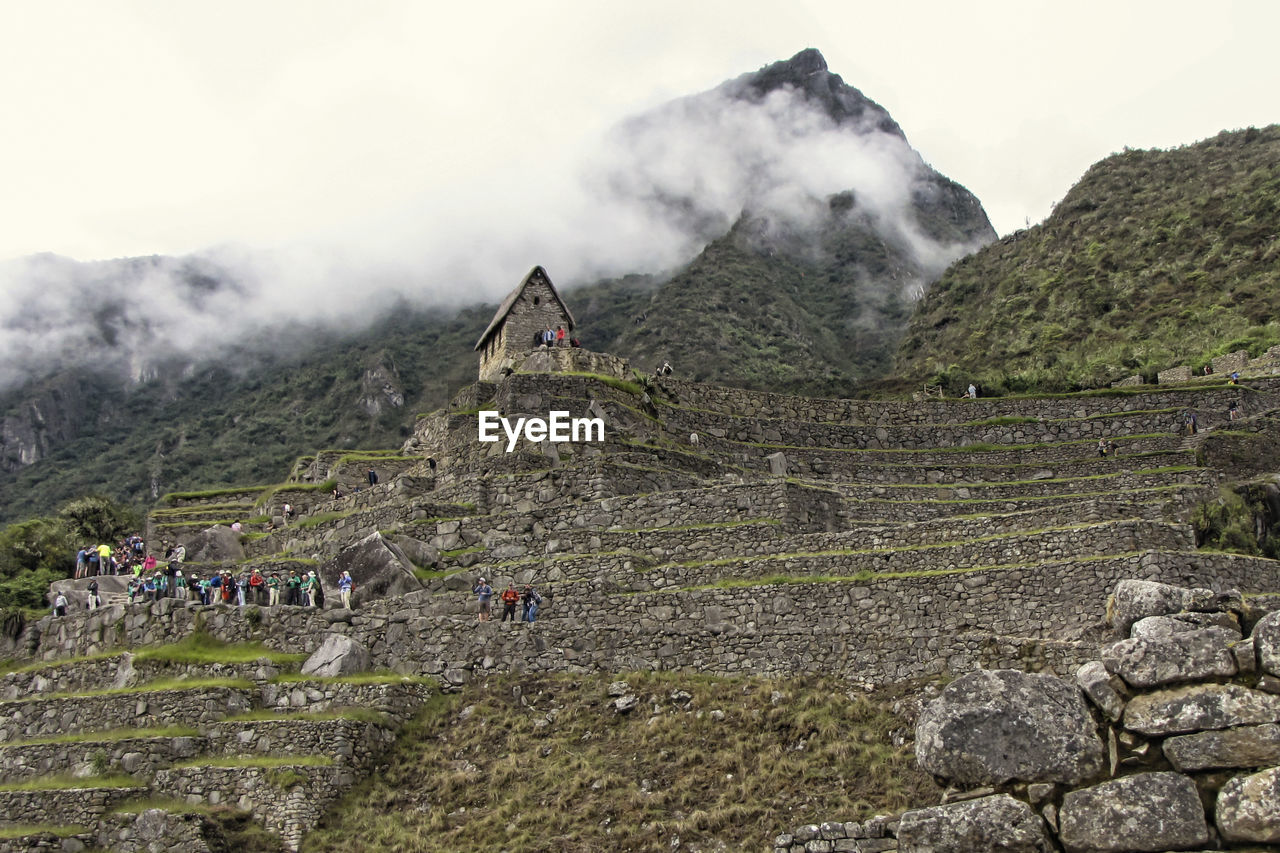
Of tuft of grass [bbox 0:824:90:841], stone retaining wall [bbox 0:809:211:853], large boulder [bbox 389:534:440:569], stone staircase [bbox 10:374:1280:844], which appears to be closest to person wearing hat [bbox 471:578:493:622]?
stone staircase [bbox 10:374:1280:844]

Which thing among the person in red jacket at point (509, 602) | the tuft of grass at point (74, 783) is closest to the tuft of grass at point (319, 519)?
the person in red jacket at point (509, 602)

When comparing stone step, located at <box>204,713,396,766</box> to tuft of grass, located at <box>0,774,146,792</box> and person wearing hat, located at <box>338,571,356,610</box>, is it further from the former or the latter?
person wearing hat, located at <box>338,571,356,610</box>

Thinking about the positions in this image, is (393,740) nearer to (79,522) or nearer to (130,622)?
(130,622)

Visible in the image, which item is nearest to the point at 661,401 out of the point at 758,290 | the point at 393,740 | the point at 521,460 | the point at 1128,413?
the point at 521,460

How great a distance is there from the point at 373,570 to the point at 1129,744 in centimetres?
2493

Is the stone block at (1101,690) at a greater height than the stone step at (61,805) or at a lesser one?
greater

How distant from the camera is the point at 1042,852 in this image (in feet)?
29.5

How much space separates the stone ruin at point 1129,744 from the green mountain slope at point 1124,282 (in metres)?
44.6

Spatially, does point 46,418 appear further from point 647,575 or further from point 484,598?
point 647,575

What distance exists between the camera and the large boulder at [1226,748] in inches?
335

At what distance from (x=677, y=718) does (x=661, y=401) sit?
2052 centimetres

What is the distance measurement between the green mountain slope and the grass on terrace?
32795 millimetres

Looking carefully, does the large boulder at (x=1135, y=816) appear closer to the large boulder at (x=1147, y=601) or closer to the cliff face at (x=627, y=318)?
the large boulder at (x=1147, y=601)

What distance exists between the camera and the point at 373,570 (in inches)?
1240
